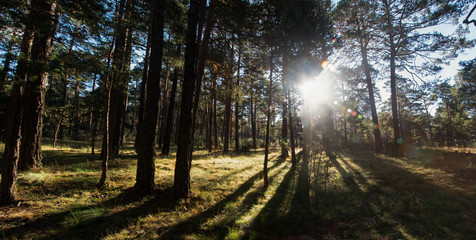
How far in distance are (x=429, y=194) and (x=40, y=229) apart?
10385 millimetres

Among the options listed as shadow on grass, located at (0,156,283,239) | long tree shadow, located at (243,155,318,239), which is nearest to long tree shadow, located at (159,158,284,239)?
shadow on grass, located at (0,156,283,239)

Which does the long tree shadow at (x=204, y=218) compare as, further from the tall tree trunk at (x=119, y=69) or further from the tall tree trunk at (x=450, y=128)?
the tall tree trunk at (x=450, y=128)

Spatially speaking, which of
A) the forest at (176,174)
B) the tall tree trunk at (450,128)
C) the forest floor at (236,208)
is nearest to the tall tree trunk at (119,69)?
the forest at (176,174)

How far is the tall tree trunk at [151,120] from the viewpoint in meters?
5.45

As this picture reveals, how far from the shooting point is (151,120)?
5480 millimetres

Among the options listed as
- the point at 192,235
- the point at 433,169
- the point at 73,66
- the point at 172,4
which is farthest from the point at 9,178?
the point at 433,169

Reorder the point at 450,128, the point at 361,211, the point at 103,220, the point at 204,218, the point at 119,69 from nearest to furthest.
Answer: the point at 103,220
the point at 204,218
the point at 361,211
the point at 119,69
the point at 450,128

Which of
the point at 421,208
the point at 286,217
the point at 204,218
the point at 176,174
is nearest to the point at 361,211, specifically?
the point at 421,208

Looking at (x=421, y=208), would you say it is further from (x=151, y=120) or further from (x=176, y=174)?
(x=151, y=120)

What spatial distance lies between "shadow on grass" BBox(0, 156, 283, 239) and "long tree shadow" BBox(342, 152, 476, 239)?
483 centimetres

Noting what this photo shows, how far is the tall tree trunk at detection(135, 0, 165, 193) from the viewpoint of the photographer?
5445mm

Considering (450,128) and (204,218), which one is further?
(450,128)

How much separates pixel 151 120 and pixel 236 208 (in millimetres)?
3658

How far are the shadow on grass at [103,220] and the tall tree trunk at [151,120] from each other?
47cm
